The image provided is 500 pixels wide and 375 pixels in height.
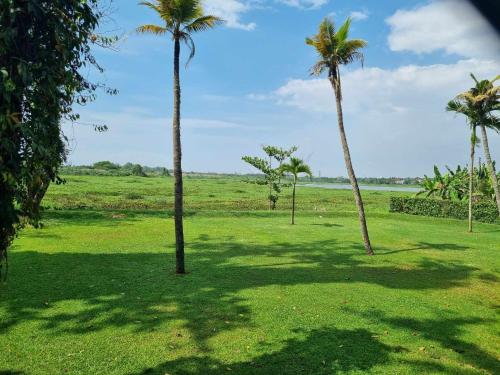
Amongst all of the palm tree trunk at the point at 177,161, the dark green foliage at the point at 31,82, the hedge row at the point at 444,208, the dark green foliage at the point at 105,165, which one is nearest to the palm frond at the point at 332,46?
the palm tree trunk at the point at 177,161

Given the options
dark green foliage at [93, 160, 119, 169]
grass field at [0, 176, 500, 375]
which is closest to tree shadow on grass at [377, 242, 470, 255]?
grass field at [0, 176, 500, 375]

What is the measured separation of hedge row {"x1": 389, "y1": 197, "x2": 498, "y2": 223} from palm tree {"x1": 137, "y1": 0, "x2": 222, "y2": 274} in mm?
30679

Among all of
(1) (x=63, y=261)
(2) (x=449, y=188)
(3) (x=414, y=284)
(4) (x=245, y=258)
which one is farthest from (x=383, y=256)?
(2) (x=449, y=188)

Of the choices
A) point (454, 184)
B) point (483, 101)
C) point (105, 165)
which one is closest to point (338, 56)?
point (483, 101)

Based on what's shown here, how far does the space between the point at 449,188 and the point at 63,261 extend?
4368cm

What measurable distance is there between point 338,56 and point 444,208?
25783 millimetres

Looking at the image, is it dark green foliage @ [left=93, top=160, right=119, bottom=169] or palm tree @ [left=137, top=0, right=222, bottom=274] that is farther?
dark green foliage @ [left=93, top=160, right=119, bottom=169]

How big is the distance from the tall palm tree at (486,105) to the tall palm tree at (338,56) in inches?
243

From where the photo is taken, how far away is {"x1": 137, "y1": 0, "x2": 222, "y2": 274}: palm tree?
13803 millimetres

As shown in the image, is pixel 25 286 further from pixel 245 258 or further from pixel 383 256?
pixel 383 256

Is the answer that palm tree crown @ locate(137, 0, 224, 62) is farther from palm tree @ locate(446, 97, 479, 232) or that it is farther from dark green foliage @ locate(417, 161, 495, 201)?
dark green foliage @ locate(417, 161, 495, 201)

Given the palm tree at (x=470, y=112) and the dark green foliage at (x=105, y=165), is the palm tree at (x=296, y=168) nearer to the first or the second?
the palm tree at (x=470, y=112)

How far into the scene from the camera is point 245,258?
1723 centimetres

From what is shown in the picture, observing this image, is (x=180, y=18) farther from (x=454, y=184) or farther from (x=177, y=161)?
(x=454, y=184)
